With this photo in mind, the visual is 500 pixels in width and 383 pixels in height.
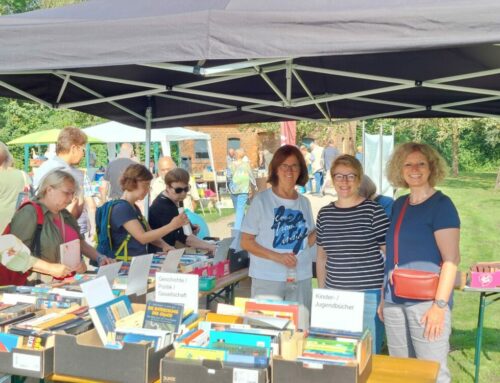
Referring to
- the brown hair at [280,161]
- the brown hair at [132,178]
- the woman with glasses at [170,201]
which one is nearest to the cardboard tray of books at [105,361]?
the brown hair at [280,161]

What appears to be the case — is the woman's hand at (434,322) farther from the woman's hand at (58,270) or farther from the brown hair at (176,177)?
the brown hair at (176,177)

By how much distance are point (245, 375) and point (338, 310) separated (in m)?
0.48

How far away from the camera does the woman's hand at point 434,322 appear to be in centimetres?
261

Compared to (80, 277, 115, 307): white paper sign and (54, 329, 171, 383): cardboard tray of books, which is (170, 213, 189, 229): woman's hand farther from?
(54, 329, 171, 383): cardboard tray of books

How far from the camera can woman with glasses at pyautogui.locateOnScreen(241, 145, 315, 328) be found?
11.0 feet

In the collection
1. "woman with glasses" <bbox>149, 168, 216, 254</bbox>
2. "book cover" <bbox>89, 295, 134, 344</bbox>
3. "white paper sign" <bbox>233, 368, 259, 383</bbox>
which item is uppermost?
"woman with glasses" <bbox>149, 168, 216, 254</bbox>

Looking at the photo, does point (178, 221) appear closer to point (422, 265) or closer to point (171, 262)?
point (171, 262)

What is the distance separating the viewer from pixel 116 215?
3.93 metres

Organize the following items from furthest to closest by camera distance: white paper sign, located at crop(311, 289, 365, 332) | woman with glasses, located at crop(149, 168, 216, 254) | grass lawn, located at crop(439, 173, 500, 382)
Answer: woman with glasses, located at crop(149, 168, 216, 254)
grass lawn, located at crop(439, 173, 500, 382)
white paper sign, located at crop(311, 289, 365, 332)

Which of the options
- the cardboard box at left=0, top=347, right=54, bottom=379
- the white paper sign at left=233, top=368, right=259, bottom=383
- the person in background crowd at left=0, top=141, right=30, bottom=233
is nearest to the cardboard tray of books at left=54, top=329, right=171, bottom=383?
the cardboard box at left=0, top=347, right=54, bottom=379

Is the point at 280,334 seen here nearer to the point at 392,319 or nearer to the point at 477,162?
the point at 392,319

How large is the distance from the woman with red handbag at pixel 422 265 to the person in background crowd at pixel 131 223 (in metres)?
1.77

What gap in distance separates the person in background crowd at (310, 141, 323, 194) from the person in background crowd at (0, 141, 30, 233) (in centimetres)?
1194

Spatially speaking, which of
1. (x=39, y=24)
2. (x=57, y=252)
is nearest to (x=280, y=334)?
(x=39, y=24)
